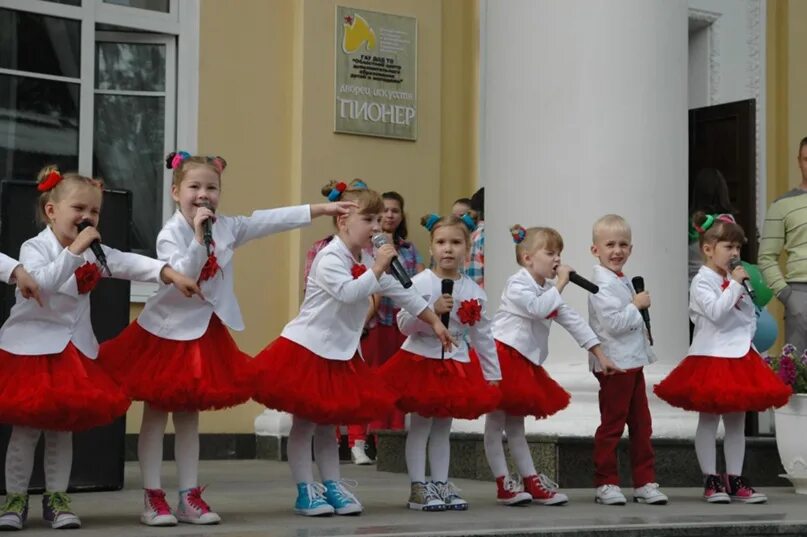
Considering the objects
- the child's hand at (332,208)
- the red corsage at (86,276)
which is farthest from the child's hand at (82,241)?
the child's hand at (332,208)

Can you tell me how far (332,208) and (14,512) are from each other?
1.81 meters

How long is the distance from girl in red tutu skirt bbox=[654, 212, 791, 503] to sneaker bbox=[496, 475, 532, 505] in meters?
1.08

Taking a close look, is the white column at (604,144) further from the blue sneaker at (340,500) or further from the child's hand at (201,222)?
the child's hand at (201,222)

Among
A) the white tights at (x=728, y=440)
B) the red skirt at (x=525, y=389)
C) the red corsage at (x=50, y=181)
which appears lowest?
the white tights at (x=728, y=440)

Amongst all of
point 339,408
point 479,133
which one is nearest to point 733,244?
point 339,408

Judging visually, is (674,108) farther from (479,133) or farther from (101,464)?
→ (101,464)

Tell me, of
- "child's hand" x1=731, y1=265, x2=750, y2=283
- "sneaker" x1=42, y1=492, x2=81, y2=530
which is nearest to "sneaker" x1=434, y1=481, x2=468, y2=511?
"sneaker" x1=42, y1=492, x2=81, y2=530

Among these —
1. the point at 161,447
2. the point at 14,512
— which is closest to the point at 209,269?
the point at 161,447

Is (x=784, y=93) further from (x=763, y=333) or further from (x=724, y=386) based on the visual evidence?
(x=724, y=386)

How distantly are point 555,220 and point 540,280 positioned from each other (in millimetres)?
1346

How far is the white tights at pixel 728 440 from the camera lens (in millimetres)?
8008

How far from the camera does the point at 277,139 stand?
1080 centimetres

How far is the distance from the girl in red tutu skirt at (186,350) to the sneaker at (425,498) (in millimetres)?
1047

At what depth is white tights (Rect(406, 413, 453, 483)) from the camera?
7.17 meters
